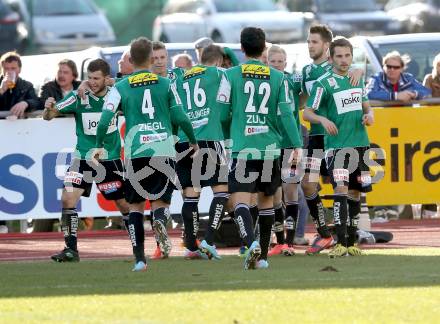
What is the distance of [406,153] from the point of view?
768 inches

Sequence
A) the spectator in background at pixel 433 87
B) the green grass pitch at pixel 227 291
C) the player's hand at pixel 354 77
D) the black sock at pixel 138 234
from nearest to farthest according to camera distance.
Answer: the green grass pitch at pixel 227 291
the black sock at pixel 138 234
the player's hand at pixel 354 77
the spectator in background at pixel 433 87

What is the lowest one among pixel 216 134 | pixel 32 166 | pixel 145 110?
pixel 32 166

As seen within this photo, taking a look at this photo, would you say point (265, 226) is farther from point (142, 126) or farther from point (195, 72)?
point (195, 72)

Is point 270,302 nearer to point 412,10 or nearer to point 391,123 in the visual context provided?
point 391,123

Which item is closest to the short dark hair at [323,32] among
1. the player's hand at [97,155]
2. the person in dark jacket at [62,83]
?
the player's hand at [97,155]

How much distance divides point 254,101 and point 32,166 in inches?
241

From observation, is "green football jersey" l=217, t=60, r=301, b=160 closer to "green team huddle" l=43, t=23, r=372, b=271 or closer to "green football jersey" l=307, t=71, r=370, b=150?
"green team huddle" l=43, t=23, r=372, b=271

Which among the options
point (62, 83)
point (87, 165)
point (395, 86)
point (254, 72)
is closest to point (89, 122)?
point (87, 165)

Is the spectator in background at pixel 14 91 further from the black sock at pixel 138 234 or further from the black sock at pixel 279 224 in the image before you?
the black sock at pixel 138 234

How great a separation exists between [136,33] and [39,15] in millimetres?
3035

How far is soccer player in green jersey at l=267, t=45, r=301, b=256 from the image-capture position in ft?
49.8

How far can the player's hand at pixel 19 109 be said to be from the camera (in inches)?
739

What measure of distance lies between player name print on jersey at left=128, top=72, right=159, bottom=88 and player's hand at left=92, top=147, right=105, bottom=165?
2.27ft

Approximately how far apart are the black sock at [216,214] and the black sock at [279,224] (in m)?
0.71
